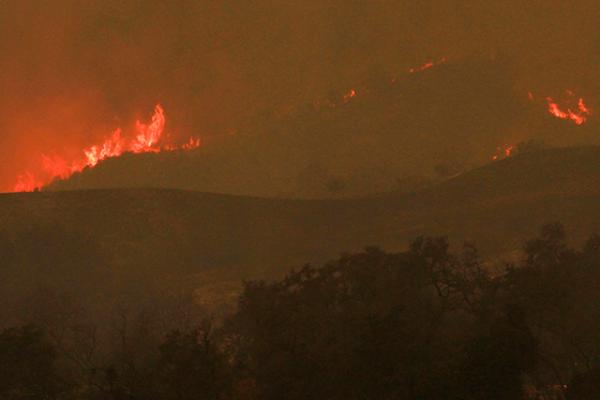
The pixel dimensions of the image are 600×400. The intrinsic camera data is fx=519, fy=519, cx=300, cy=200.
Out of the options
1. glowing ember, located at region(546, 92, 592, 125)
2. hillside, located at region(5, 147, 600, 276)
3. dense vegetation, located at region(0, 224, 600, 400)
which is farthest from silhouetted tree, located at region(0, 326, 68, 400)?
glowing ember, located at region(546, 92, 592, 125)

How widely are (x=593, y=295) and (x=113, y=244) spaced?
82.2 metres

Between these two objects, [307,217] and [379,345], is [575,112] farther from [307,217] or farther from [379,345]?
[379,345]

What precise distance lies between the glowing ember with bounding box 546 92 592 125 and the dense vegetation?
166 metres

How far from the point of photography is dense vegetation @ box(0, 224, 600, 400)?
21.5 meters

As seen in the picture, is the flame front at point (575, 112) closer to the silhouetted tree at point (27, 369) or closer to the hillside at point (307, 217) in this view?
the hillside at point (307, 217)

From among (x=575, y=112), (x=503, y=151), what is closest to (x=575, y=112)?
(x=575, y=112)

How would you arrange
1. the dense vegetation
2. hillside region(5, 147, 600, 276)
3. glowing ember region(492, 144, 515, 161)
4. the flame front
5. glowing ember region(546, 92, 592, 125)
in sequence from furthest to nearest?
1. glowing ember region(546, 92, 592, 125)
2. the flame front
3. glowing ember region(492, 144, 515, 161)
4. hillside region(5, 147, 600, 276)
5. the dense vegetation

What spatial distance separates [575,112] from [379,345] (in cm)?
19197

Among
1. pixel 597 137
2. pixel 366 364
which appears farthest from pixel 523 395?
pixel 597 137

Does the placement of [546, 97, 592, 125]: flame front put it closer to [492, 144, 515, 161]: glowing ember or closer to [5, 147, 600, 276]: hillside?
[492, 144, 515, 161]: glowing ember

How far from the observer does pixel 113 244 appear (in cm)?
9488

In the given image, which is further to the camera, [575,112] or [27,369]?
[575,112]

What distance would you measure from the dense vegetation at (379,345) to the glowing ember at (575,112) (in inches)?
6519

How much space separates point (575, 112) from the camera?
609 feet
